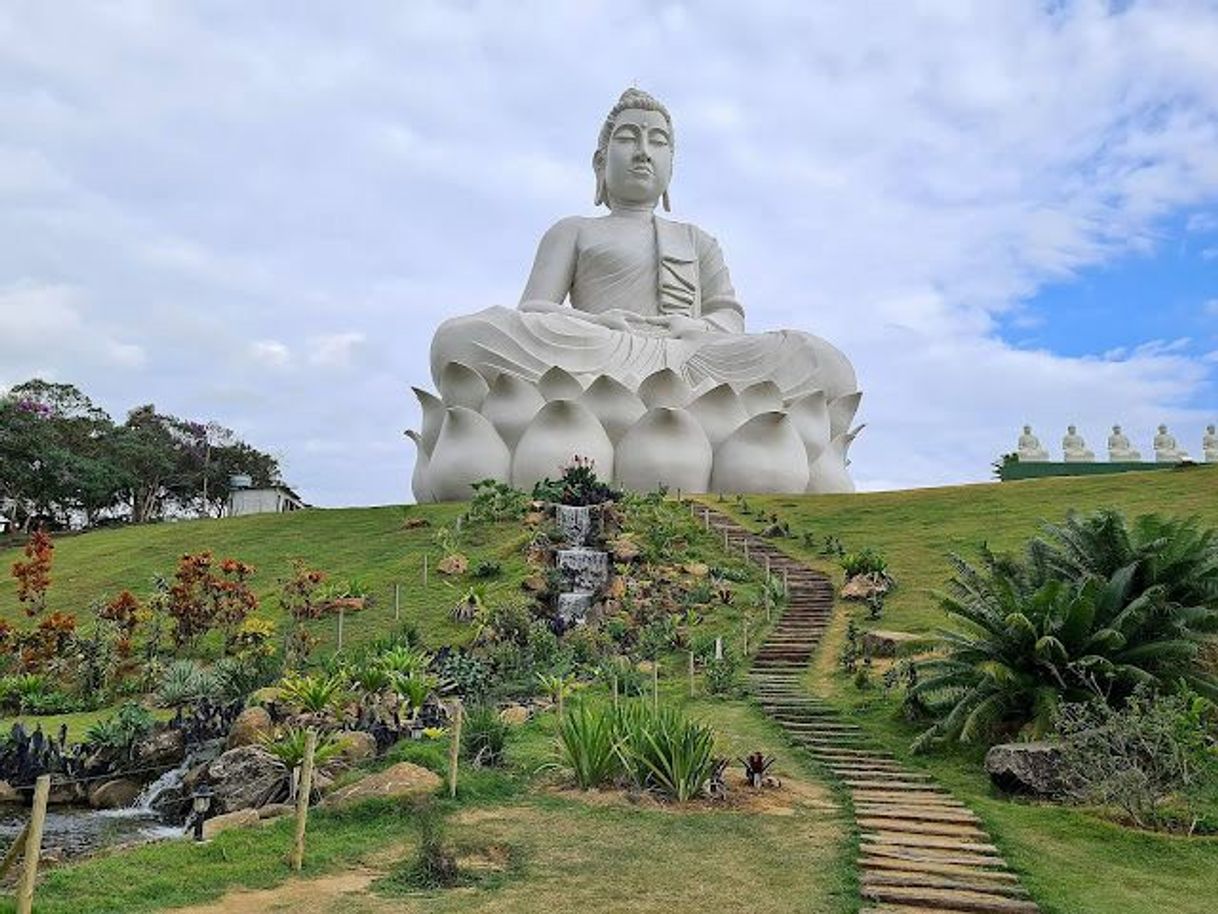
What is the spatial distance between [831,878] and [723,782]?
216 centimetres

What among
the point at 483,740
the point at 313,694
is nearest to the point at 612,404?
the point at 313,694

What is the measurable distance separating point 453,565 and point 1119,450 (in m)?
29.3

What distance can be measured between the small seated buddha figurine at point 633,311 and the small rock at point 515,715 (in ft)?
53.3

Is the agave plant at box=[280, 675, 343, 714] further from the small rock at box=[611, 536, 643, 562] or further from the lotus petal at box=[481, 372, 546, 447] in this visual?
the lotus petal at box=[481, 372, 546, 447]

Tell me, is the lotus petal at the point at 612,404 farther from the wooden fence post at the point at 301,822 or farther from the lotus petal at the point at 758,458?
the wooden fence post at the point at 301,822

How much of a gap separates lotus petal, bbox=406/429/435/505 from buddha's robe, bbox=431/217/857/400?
235 cm

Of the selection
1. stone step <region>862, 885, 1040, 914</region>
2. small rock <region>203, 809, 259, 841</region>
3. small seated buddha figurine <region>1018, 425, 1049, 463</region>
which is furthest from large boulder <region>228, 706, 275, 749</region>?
small seated buddha figurine <region>1018, 425, 1049, 463</region>

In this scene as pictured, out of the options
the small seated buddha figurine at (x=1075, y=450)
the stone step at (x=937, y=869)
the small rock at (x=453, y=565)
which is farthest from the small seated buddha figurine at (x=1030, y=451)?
the stone step at (x=937, y=869)

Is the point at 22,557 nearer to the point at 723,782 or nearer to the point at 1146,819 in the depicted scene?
the point at 723,782

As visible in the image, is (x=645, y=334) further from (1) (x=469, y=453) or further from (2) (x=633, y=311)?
(1) (x=469, y=453)

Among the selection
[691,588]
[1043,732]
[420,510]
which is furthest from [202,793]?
[420,510]

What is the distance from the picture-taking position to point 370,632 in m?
18.1

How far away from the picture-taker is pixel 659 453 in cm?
2784

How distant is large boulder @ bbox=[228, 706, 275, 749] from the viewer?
11133 millimetres
